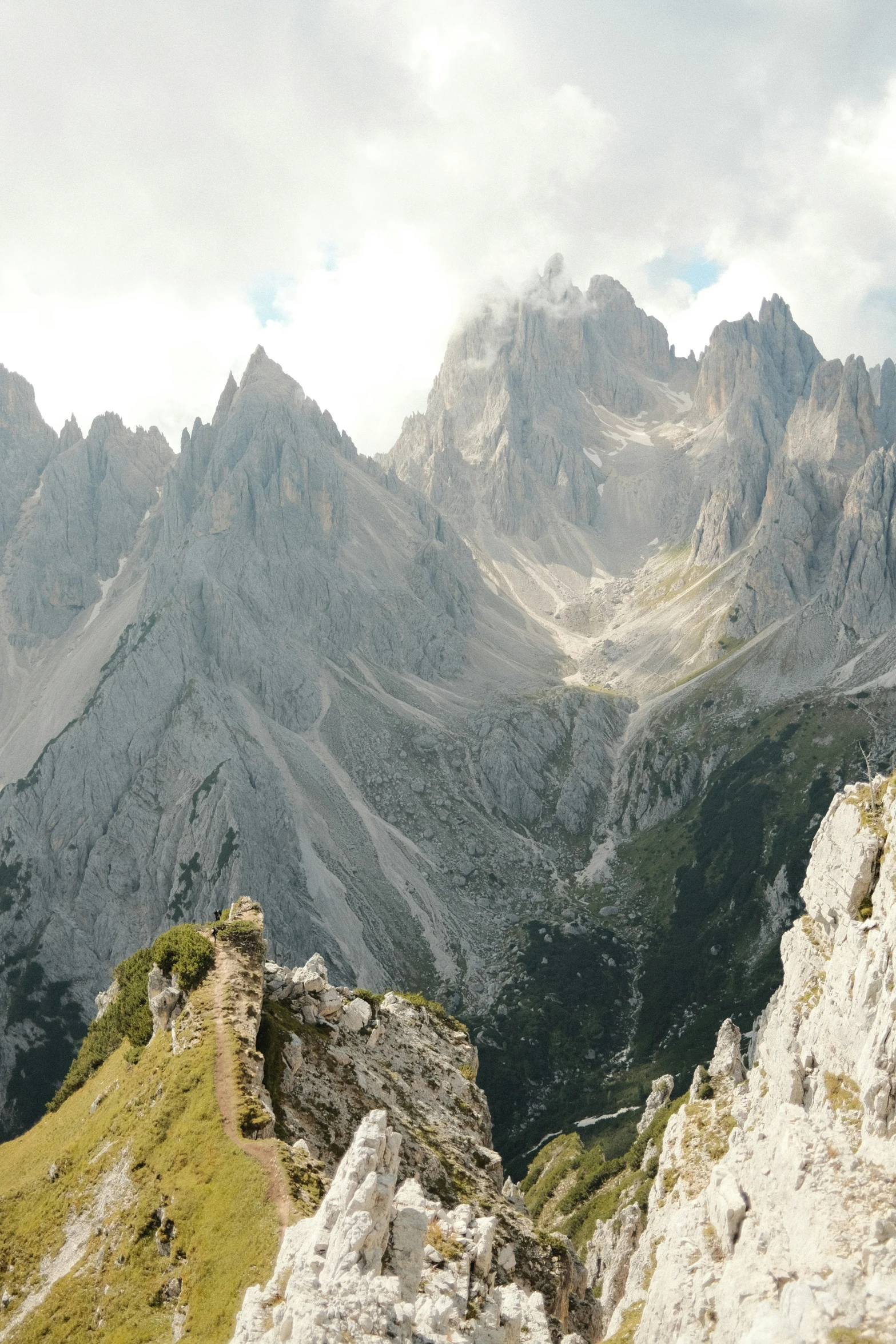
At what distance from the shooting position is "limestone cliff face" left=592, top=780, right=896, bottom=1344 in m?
18.5

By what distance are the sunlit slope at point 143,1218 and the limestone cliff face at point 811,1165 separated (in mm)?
13196

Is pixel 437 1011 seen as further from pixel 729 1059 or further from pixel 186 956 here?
pixel 186 956

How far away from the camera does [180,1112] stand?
1404 inches

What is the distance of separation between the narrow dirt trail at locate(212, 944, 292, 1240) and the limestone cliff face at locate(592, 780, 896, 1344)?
39.1ft

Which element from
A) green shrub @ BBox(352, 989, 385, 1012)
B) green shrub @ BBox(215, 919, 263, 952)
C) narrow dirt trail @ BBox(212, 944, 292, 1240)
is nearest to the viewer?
narrow dirt trail @ BBox(212, 944, 292, 1240)

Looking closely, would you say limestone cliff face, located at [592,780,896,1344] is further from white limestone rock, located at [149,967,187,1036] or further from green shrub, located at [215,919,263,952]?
green shrub, located at [215,919,263,952]

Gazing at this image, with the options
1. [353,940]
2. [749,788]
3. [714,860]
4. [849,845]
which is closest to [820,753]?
[749,788]

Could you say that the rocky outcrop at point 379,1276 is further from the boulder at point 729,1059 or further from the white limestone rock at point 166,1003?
the boulder at point 729,1059

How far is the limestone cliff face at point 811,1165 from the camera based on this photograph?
18.5 meters

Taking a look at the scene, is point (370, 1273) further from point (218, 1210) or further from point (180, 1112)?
point (180, 1112)

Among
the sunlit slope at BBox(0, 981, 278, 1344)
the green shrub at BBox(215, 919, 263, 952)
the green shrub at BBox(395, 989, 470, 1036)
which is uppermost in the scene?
the green shrub at BBox(395, 989, 470, 1036)

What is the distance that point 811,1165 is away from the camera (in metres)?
23.2

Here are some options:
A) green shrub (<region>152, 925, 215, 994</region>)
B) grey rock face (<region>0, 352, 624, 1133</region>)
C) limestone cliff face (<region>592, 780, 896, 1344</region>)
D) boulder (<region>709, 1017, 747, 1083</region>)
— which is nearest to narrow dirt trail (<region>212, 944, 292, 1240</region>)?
green shrub (<region>152, 925, 215, 994</region>)

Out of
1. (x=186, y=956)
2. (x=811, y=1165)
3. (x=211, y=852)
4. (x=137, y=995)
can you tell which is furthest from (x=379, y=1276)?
(x=211, y=852)
